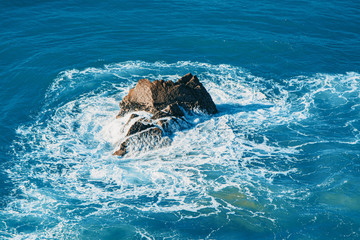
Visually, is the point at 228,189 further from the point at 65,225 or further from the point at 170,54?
the point at 170,54

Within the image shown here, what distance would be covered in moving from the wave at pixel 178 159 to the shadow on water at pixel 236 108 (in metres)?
0.15

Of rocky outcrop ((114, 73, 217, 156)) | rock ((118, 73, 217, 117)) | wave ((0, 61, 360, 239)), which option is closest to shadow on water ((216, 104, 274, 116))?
wave ((0, 61, 360, 239))

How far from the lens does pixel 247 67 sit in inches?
1506

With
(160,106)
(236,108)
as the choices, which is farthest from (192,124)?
(236,108)

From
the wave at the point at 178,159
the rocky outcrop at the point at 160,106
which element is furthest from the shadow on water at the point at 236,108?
the rocky outcrop at the point at 160,106

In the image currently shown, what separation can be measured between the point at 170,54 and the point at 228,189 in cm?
2014

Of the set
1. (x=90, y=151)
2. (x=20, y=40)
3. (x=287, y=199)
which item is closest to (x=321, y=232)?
(x=287, y=199)

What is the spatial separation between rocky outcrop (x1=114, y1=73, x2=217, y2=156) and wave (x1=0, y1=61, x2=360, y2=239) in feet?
2.92

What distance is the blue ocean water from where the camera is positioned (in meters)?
22.0

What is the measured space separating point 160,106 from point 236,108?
658 centimetres

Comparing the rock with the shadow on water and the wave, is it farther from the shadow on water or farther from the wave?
the shadow on water

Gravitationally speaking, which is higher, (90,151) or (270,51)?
(270,51)

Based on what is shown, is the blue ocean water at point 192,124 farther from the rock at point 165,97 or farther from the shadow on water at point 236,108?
the rock at point 165,97

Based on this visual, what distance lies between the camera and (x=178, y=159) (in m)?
26.3
